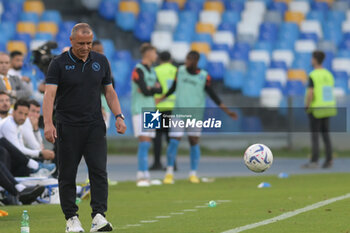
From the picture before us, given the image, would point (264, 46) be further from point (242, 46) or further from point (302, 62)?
point (302, 62)

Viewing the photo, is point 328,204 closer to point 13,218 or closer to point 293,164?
point 13,218

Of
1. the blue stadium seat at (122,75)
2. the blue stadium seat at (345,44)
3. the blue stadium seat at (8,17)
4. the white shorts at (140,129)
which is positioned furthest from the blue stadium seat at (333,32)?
the white shorts at (140,129)

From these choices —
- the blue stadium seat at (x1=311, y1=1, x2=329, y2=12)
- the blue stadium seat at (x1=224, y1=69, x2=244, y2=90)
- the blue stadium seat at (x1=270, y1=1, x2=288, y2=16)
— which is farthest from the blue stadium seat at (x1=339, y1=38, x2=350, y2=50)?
the blue stadium seat at (x1=224, y1=69, x2=244, y2=90)

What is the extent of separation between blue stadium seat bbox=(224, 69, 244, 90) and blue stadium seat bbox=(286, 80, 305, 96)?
→ 4.37 ft

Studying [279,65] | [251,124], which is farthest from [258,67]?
[251,124]

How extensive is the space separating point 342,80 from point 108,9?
275 inches

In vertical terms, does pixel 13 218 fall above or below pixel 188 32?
below

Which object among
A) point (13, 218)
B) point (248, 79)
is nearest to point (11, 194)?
point (13, 218)

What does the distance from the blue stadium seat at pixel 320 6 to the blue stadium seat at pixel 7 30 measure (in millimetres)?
→ 9822

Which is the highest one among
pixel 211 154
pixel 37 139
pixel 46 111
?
pixel 46 111

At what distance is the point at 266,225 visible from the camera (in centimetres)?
912

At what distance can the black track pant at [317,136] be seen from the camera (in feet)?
63.4

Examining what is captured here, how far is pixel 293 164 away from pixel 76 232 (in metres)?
12.1

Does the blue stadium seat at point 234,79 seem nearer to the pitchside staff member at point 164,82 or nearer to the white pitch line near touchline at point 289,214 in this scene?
the pitchside staff member at point 164,82
